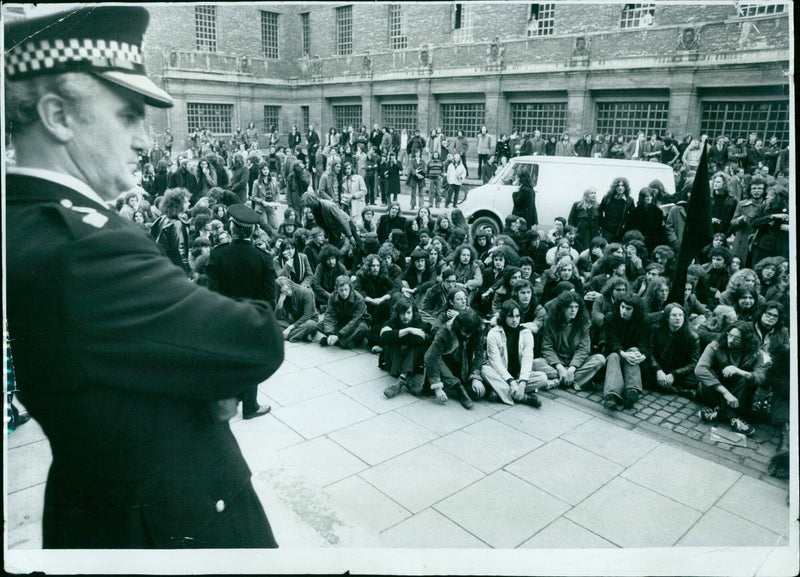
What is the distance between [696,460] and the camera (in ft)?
13.4

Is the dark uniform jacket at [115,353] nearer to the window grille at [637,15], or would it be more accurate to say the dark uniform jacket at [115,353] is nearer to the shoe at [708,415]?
the window grille at [637,15]

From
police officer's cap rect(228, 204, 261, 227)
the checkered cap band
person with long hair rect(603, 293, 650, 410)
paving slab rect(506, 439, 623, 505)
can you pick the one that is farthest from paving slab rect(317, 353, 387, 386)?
the checkered cap band

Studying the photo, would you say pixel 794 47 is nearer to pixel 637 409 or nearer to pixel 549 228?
pixel 637 409

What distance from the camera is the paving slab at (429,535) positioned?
302 cm

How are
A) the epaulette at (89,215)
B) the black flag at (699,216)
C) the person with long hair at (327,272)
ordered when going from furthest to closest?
the person with long hair at (327,272), the black flag at (699,216), the epaulette at (89,215)

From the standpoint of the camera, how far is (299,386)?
4.31 meters

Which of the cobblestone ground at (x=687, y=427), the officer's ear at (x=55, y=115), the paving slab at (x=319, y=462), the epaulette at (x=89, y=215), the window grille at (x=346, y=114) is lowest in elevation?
the cobblestone ground at (x=687, y=427)

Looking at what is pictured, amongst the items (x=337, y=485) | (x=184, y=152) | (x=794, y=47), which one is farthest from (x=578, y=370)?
(x=184, y=152)

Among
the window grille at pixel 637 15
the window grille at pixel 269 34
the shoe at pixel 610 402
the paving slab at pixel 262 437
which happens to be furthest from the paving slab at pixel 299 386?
the window grille at pixel 637 15

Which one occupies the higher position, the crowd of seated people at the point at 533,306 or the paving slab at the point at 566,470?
the crowd of seated people at the point at 533,306

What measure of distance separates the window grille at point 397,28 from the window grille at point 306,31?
1.42 feet

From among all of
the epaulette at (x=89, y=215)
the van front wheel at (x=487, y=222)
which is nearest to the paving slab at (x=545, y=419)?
the epaulette at (x=89, y=215)

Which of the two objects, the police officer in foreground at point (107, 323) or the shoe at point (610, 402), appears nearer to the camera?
the police officer in foreground at point (107, 323)

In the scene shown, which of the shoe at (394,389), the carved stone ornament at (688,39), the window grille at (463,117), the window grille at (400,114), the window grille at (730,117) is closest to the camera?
the shoe at (394,389)
